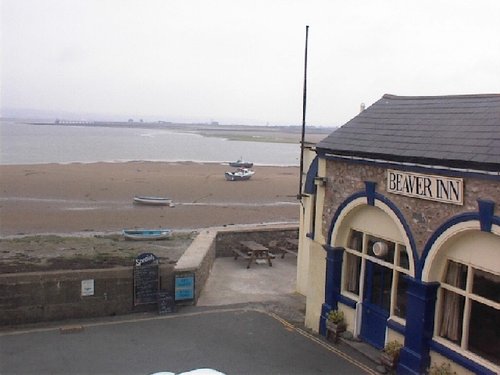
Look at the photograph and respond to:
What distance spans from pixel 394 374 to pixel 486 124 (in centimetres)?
495

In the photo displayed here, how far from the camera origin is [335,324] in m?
12.4

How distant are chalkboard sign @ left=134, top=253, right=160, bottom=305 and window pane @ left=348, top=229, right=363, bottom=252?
4.92 meters

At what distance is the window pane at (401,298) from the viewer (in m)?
10.9

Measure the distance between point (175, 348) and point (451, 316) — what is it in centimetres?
562

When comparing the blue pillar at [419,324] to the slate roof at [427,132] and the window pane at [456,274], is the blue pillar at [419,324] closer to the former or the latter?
the window pane at [456,274]

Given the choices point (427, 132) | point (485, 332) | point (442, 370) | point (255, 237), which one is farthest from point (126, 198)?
point (485, 332)

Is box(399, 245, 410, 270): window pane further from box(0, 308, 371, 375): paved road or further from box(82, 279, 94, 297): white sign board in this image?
box(82, 279, 94, 297): white sign board

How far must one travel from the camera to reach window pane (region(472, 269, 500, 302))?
8.98m

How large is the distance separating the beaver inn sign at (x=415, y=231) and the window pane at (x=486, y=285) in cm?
2

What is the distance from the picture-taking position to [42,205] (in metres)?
35.5

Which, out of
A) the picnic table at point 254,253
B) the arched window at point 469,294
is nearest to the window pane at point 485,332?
the arched window at point 469,294

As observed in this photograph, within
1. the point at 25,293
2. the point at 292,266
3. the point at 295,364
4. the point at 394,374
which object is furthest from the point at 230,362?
the point at 292,266

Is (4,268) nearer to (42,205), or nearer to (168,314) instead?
(168,314)

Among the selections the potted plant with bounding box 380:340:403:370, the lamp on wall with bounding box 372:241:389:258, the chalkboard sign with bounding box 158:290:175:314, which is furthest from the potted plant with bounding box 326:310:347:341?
the chalkboard sign with bounding box 158:290:175:314
